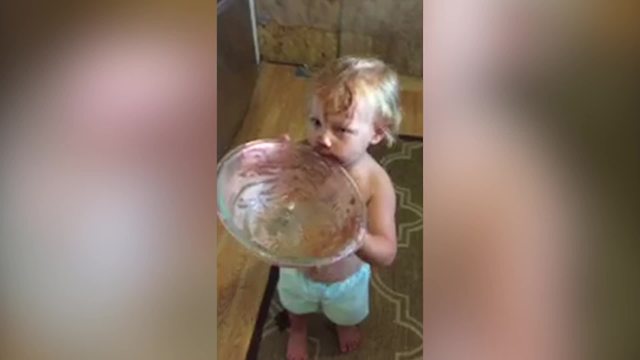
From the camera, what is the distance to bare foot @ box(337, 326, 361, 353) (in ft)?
1.77

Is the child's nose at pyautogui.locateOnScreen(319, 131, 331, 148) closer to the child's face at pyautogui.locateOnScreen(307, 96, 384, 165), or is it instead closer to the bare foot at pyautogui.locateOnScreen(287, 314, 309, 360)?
the child's face at pyautogui.locateOnScreen(307, 96, 384, 165)

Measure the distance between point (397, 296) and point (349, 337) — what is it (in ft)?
0.14

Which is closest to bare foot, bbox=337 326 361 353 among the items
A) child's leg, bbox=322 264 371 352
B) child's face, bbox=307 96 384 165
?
child's leg, bbox=322 264 371 352

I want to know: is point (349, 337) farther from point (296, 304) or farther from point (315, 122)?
point (315, 122)

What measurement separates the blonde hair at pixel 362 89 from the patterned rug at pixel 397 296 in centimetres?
2

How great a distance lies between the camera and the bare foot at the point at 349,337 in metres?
0.54

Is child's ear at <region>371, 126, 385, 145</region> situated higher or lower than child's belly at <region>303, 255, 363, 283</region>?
higher

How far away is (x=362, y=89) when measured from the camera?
53cm

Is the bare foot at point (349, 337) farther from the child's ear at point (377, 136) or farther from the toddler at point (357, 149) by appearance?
the child's ear at point (377, 136)

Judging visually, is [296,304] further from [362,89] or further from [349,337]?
[362,89]

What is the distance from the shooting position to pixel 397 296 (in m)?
0.54

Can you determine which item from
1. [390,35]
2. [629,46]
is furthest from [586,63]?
[390,35]

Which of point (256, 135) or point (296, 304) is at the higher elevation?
point (256, 135)

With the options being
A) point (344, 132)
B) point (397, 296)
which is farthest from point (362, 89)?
point (397, 296)
